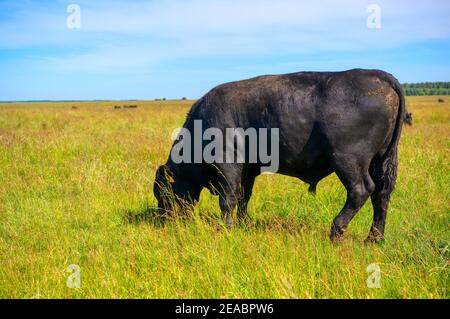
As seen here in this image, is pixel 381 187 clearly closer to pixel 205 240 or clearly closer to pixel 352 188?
pixel 352 188

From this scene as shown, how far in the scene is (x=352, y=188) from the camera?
437 cm

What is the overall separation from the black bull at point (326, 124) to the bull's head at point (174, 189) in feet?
1.02

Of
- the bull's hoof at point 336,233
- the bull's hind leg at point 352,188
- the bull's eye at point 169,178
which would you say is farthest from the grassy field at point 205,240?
the bull's eye at point 169,178

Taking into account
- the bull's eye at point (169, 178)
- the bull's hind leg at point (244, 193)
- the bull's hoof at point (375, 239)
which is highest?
the bull's eye at point (169, 178)

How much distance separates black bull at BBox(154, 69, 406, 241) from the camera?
423cm

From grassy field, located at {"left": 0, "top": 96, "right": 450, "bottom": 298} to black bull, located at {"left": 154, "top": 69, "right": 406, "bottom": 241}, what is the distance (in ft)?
1.87

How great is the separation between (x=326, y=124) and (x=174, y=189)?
7.57ft

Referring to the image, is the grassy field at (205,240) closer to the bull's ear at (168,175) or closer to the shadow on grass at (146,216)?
the shadow on grass at (146,216)

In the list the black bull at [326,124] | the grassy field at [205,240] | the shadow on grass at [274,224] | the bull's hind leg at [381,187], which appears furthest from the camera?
the shadow on grass at [274,224]

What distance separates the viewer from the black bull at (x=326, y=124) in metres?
4.23

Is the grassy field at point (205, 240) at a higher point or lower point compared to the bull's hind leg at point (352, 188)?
lower

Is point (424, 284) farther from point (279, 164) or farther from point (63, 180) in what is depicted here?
point (63, 180)

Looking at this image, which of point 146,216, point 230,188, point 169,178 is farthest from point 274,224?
point 146,216

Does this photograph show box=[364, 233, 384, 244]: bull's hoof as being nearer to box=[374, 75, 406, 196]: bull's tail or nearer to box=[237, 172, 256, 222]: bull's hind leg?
box=[374, 75, 406, 196]: bull's tail
